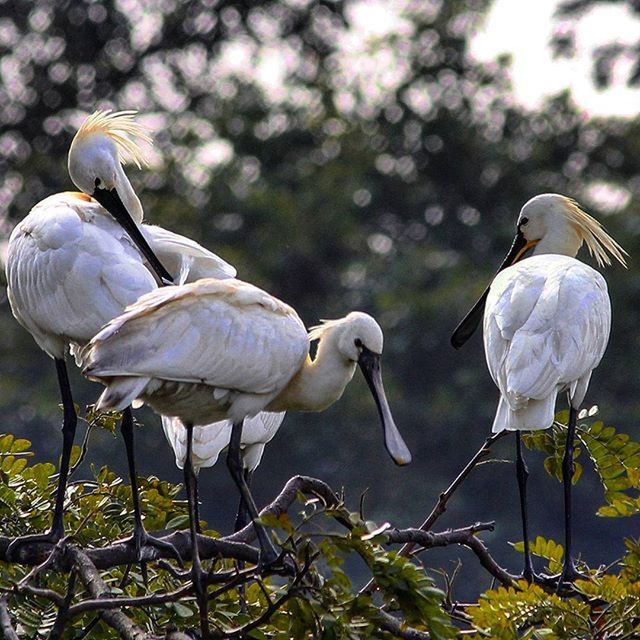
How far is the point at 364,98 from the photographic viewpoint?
23.1 metres

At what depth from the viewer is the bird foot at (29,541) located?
461 cm

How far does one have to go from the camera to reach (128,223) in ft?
18.5

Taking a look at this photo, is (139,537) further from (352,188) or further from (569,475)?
(352,188)

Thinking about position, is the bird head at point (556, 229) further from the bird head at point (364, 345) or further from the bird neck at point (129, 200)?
the bird head at point (364, 345)

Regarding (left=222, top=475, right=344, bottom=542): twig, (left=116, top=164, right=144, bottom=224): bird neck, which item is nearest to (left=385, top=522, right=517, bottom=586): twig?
(left=222, top=475, right=344, bottom=542): twig

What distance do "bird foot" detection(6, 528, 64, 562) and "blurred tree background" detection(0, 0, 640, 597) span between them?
38.8 feet

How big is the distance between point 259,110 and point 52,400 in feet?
19.8

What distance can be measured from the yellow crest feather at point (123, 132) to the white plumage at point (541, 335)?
1.48 metres

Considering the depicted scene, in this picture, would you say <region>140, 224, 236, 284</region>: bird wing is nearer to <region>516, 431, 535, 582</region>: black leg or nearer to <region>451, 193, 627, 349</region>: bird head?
<region>516, 431, 535, 582</region>: black leg

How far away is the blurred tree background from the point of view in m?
18.2

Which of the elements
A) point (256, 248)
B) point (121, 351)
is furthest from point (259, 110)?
point (121, 351)

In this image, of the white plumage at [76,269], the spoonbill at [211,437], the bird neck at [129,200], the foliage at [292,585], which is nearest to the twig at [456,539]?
the foliage at [292,585]

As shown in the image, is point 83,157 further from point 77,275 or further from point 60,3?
point 60,3

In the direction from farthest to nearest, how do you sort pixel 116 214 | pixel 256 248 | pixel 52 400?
pixel 256 248
pixel 52 400
pixel 116 214
